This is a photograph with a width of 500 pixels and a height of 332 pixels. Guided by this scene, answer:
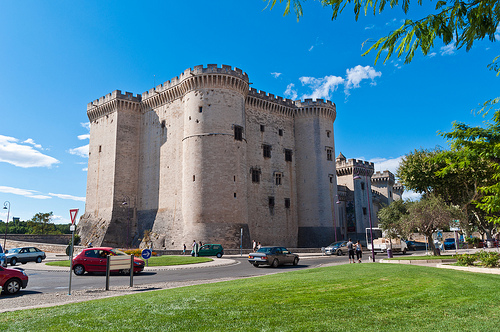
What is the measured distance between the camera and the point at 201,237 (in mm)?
36781

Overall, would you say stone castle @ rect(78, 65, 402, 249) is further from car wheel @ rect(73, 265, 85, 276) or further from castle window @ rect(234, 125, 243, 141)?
car wheel @ rect(73, 265, 85, 276)

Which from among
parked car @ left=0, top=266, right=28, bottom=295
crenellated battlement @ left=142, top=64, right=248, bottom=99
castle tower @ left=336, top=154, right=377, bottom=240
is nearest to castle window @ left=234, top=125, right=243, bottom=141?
crenellated battlement @ left=142, top=64, right=248, bottom=99

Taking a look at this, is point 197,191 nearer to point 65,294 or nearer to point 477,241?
point 65,294

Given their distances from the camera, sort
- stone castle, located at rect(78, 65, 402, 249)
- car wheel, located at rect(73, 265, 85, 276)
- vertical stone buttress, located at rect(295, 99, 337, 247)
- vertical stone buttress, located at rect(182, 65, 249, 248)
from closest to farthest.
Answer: car wheel, located at rect(73, 265, 85, 276), vertical stone buttress, located at rect(182, 65, 249, 248), stone castle, located at rect(78, 65, 402, 249), vertical stone buttress, located at rect(295, 99, 337, 247)

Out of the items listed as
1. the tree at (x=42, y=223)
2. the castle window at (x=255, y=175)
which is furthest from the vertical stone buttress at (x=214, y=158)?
the tree at (x=42, y=223)

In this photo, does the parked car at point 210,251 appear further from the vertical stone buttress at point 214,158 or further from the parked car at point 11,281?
the parked car at point 11,281

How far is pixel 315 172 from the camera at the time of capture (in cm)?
4875

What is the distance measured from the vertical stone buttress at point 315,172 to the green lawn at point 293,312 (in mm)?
37405

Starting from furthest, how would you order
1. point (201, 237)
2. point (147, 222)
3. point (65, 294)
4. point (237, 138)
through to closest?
point (147, 222) < point (237, 138) < point (201, 237) < point (65, 294)

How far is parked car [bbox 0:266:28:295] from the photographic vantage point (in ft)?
40.0

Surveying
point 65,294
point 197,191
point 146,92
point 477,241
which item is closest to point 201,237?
point 197,191

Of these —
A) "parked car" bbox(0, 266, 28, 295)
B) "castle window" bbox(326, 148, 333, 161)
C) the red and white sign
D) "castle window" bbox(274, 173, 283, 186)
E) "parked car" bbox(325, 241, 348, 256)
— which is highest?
"castle window" bbox(326, 148, 333, 161)

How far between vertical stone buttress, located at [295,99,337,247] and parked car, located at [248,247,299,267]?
23911 millimetres

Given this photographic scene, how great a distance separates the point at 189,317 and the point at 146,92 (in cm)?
4480
